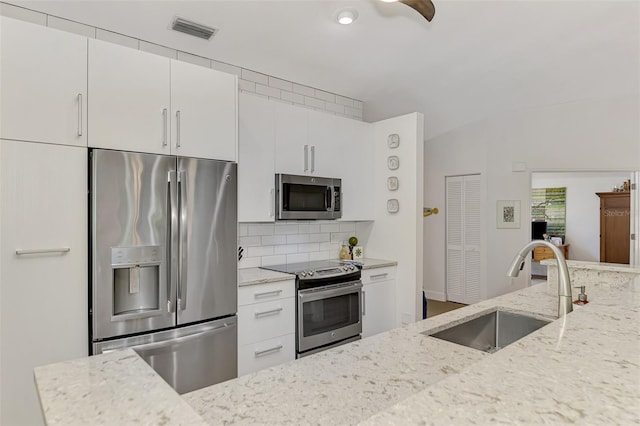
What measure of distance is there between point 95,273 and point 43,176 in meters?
0.58

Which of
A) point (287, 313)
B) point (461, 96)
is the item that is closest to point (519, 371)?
point (287, 313)

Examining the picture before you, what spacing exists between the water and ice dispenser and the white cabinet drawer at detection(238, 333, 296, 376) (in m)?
0.78

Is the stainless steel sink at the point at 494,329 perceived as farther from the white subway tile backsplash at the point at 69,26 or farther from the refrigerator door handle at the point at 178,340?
the white subway tile backsplash at the point at 69,26

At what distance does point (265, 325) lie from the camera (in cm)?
291

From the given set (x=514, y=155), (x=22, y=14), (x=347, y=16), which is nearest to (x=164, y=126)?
(x=22, y=14)

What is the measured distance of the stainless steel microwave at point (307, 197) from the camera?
3371 millimetres

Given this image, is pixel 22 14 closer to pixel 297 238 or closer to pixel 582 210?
pixel 297 238

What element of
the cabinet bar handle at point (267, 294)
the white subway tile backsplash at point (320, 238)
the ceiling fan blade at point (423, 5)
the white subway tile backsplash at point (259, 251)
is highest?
the ceiling fan blade at point (423, 5)

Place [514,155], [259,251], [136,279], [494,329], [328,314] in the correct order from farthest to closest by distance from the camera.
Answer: [514,155], [259,251], [328,314], [136,279], [494,329]

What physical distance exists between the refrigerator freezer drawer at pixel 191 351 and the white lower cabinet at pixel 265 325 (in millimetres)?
112

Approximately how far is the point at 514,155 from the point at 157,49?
4.64m

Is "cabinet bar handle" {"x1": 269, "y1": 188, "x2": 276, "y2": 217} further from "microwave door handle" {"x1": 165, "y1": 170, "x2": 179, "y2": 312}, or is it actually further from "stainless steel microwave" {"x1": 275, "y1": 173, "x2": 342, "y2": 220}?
"microwave door handle" {"x1": 165, "y1": 170, "x2": 179, "y2": 312}

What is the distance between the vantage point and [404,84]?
4.44 metres

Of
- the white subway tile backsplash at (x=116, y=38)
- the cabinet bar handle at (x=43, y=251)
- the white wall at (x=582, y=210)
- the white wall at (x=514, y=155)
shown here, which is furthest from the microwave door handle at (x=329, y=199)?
the white wall at (x=582, y=210)
